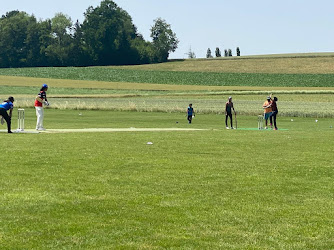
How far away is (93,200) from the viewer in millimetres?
12039

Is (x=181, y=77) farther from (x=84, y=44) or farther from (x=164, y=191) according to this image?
(x=164, y=191)

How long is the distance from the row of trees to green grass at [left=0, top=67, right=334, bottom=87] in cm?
1984

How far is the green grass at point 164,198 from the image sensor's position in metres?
9.30

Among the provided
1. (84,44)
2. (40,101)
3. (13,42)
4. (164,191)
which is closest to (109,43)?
(84,44)

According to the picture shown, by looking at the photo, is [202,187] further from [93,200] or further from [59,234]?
[59,234]

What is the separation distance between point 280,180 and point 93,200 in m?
4.94

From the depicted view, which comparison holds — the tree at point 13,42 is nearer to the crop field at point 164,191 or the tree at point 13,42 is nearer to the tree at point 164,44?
the tree at point 164,44

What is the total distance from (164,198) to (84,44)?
16383cm

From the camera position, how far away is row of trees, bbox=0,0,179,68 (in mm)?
168000

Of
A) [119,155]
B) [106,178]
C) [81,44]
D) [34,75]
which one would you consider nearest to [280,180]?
[106,178]

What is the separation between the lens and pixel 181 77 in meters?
134

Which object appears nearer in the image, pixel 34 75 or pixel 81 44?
pixel 34 75

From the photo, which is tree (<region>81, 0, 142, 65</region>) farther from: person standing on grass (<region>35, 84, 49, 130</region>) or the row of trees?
person standing on grass (<region>35, 84, 49, 130</region>)

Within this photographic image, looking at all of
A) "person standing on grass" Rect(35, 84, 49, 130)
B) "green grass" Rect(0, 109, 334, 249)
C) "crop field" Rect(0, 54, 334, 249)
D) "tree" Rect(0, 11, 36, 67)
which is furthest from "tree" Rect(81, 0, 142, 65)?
"green grass" Rect(0, 109, 334, 249)
